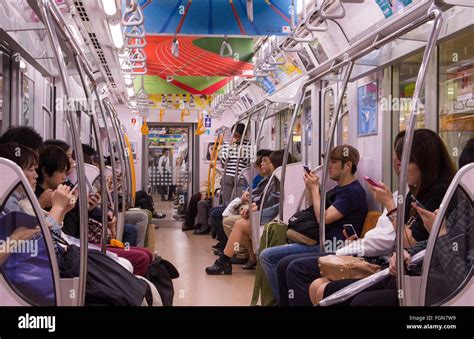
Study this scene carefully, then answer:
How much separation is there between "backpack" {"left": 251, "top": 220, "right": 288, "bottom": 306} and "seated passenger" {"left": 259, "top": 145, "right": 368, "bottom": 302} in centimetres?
19

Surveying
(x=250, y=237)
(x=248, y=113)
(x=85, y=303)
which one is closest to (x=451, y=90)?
(x=85, y=303)

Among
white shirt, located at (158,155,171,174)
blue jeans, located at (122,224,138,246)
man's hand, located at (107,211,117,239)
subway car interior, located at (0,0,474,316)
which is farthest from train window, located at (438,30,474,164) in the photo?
white shirt, located at (158,155,171,174)

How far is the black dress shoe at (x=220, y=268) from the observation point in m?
6.41

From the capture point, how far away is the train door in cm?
1239

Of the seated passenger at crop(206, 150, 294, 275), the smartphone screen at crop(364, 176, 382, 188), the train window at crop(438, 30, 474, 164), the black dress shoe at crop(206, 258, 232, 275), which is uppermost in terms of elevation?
the train window at crop(438, 30, 474, 164)

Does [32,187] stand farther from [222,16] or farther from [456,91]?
[222,16]

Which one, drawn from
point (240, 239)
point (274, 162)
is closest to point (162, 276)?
point (240, 239)

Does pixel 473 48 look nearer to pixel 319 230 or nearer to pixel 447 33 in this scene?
pixel 447 33

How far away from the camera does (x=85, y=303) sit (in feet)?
8.89

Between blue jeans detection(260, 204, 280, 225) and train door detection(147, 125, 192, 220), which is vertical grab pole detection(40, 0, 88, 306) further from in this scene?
train door detection(147, 125, 192, 220)

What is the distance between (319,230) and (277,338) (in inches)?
71.2

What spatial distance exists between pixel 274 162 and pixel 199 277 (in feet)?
5.06

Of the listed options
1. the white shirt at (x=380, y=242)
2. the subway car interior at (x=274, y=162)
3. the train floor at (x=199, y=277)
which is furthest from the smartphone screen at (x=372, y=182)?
the train floor at (x=199, y=277)

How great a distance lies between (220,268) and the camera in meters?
6.43
